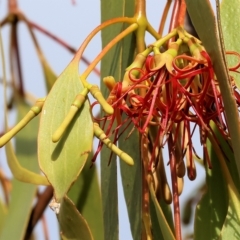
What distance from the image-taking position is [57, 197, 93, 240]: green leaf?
67cm

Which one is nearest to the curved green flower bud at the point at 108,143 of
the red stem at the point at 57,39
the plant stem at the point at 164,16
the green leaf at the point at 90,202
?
the plant stem at the point at 164,16

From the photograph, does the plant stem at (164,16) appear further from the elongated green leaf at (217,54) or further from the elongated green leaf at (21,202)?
the elongated green leaf at (21,202)

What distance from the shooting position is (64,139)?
0.67 m

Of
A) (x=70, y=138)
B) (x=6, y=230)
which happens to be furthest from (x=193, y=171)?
(x=6, y=230)

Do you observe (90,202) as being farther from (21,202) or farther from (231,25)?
(231,25)

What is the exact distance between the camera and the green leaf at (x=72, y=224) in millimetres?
666

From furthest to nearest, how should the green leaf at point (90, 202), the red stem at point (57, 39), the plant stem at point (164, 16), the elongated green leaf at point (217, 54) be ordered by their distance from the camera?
the red stem at point (57, 39) → the green leaf at point (90, 202) → the plant stem at point (164, 16) → the elongated green leaf at point (217, 54)

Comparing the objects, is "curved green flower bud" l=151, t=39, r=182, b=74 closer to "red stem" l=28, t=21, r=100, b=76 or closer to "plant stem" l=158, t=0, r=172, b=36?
"plant stem" l=158, t=0, r=172, b=36

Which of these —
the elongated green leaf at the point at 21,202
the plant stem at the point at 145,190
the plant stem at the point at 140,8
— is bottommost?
the elongated green leaf at the point at 21,202

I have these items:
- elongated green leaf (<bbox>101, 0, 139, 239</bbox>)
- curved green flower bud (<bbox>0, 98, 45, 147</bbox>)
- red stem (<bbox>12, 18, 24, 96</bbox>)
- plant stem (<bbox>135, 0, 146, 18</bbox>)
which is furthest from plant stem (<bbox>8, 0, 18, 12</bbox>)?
curved green flower bud (<bbox>0, 98, 45, 147</bbox>)

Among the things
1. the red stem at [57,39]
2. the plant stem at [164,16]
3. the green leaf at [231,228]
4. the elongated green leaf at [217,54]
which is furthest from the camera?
the red stem at [57,39]

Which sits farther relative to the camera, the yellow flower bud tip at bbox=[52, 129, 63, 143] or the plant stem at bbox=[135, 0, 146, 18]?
the plant stem at bbox=[135, 0, 146, 18]

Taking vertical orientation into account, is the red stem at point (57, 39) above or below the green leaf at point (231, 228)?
above

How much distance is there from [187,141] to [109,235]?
0.45 ft
